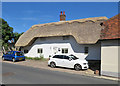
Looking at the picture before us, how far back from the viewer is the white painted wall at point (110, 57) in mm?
9023

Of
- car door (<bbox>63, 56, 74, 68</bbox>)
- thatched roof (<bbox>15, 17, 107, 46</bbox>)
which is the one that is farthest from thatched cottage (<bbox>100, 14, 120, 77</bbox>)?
thatched roof (<bbox>15, 17, 107, 46</bbox>)

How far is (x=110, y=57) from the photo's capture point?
9305 mm

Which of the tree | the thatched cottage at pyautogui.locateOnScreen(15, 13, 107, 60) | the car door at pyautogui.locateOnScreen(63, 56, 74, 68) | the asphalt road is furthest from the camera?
the tree

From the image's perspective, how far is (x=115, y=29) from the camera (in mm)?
9922

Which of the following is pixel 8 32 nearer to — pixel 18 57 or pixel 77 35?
pixel 18 57

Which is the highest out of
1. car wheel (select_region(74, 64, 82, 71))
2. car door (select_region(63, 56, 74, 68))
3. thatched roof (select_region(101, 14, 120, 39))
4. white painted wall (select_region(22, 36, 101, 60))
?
thatched roof (select_region(101, 14, 120, 39))

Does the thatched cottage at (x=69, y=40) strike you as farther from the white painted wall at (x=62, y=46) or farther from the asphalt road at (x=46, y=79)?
the asphalt road at (x=46, y=79)

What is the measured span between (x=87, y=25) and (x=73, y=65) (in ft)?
29.5

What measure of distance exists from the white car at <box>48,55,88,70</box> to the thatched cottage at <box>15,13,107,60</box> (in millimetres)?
4191

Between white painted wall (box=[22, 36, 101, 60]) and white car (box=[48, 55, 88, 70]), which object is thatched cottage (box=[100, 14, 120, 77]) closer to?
white car (box=[48, 55, 88, 70])

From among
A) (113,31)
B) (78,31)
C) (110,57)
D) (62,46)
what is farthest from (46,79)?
(78,31)

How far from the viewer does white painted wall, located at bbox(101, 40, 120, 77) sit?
9.02m

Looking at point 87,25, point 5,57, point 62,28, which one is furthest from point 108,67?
point 5,57

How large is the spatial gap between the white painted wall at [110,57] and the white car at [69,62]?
2.43m
